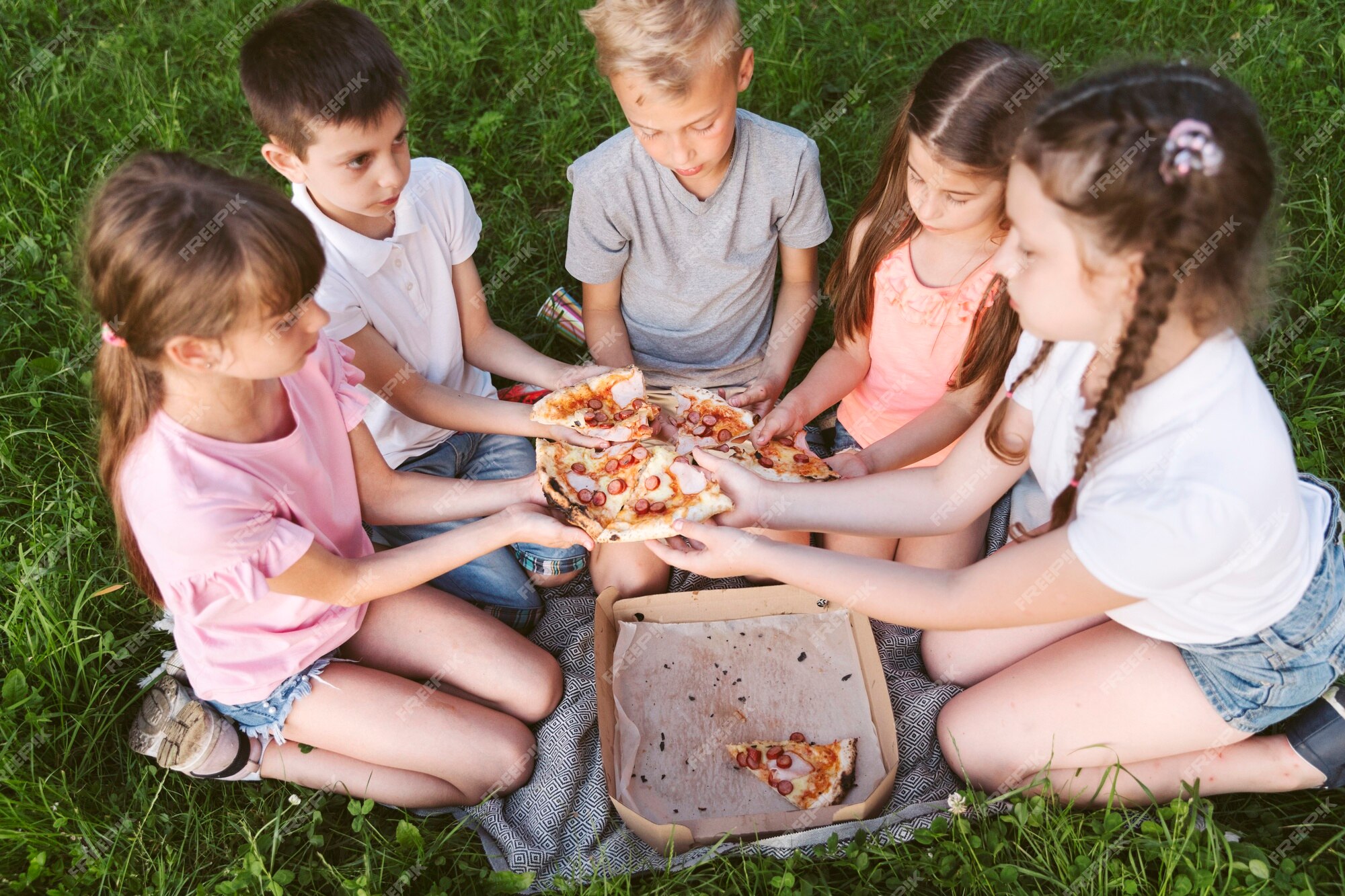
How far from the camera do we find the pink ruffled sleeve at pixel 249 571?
2764 millimetres

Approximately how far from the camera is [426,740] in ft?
10.9

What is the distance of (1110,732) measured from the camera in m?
3.13

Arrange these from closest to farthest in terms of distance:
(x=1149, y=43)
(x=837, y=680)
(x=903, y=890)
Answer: (x=903, y=890)
(x=837, y=680)
(x=1149, y=43)

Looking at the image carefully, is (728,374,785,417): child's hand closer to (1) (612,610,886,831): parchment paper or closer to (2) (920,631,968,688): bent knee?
(1) (612,610,886,831): parchment paper

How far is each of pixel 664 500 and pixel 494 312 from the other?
192cm

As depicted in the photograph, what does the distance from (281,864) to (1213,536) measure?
305 centimetres

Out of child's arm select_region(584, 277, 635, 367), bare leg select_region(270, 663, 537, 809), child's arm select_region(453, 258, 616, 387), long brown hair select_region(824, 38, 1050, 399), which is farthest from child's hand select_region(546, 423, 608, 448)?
long brown hair select_region(824, 38, 1050, 399)

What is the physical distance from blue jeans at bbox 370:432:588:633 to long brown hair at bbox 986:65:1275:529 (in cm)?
238

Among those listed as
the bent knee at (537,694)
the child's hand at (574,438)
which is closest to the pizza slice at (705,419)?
the child's hand at (574,438)

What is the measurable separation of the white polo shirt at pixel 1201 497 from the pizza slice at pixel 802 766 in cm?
127

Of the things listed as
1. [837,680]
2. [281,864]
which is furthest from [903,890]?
[281,864]

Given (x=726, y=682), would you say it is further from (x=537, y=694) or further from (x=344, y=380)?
(x=344, y=380)

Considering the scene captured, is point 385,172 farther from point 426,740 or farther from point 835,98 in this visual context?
point 835,98

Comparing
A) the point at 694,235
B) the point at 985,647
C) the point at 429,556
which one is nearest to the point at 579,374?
the point at 694,235
